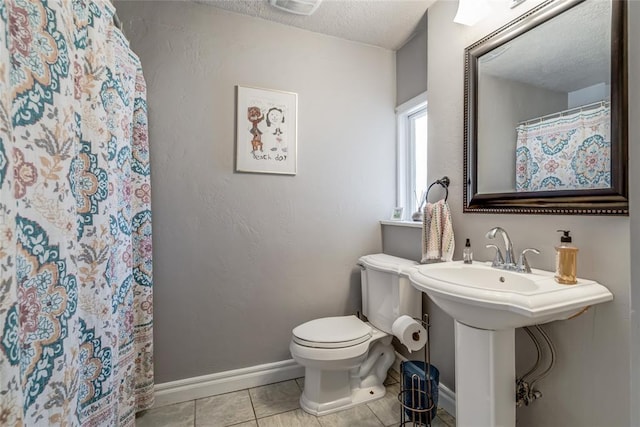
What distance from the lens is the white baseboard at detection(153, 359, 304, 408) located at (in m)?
1.69

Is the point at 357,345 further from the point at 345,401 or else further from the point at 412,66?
the point at 412,66

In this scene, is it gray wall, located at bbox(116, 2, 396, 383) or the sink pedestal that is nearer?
the sink pedestal

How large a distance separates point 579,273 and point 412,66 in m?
1.61

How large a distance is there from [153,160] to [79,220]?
0.88m

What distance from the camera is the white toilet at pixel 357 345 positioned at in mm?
1547

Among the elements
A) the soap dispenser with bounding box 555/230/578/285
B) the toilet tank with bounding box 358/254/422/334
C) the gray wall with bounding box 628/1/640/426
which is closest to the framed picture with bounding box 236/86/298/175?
Result: the toilet tank with bounding box 358/254/422/334

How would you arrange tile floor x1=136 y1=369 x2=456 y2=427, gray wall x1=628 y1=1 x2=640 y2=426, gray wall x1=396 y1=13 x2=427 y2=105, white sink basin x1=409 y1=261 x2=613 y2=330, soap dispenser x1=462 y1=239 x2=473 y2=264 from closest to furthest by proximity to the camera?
gray wall x1=628 y1=1 x2=640 y2=426 → white sink basin x1=409 y1=261 x2=613 y2=330 → soap dispenser x1=462 y1=239 x2=473 y2=264 → tile floor x1=136 y1=369 x2=456 y2=427 → gray wall x1=396 y1=13 x2=427 y2=105

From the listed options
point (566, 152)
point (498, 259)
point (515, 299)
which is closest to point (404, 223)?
point (498, 259)

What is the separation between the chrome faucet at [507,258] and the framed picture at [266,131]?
1.21 m

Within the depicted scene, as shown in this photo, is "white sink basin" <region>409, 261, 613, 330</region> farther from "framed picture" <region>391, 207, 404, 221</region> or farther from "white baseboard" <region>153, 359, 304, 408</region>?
"white baseboard" <region>153, 359, 304, 408</region>

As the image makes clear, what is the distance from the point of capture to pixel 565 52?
1127 millimetres

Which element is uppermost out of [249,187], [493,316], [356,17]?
[356,17]

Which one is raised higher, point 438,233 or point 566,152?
point 566,152

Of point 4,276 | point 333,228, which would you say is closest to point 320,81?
point 333,228
